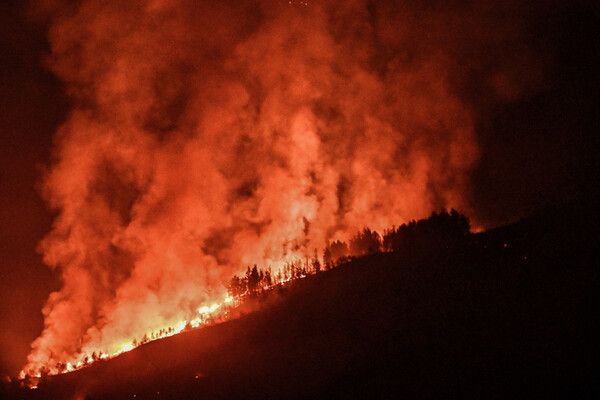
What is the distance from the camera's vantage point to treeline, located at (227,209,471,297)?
233ft

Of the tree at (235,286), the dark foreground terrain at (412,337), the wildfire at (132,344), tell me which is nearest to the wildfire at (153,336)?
the wildfire at (132,344)

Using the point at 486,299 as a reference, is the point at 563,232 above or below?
above

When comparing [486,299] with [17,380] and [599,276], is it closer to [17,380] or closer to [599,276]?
[599,276]

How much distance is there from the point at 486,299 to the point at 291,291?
30.5 metres

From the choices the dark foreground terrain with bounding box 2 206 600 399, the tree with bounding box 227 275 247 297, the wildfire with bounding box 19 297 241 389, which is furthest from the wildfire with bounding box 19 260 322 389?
the dark foreground terrain with bounding box 2 206 600 399

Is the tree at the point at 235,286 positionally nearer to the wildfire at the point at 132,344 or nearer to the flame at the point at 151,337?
the flame at the point at 151,337

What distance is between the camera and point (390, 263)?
6050 cm

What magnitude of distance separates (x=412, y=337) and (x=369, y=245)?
4192 centimetres

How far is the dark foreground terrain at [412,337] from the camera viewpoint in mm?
27656

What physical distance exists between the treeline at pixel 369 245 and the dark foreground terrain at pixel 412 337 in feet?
21.3

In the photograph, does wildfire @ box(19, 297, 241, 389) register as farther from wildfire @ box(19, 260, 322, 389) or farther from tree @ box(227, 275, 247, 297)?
tree @ box(227, 275, 247, 297)

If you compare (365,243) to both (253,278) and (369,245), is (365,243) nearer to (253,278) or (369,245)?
(369,245)

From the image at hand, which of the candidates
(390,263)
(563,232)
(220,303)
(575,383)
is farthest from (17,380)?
(563,232)

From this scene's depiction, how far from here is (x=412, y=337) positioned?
35.8 meters
